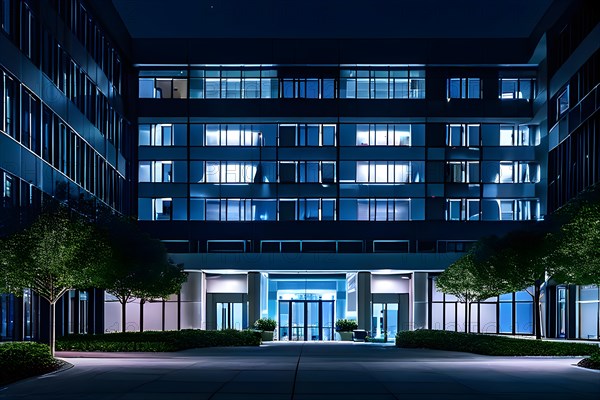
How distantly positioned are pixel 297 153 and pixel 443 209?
1132cm

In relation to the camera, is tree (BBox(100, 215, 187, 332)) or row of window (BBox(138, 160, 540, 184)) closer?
tree (BBox(100, 215, 187, 332))

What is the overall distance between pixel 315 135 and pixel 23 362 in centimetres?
4972

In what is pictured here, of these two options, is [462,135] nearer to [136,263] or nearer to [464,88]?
[464,88]

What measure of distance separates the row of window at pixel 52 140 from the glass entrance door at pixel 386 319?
894 inches

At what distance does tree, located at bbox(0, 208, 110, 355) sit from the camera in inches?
1225

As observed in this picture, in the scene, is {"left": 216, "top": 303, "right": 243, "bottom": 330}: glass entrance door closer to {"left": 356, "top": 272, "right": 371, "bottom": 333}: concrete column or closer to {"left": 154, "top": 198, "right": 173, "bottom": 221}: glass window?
{"left": 154, "top": 198, "right": 173, "bottom": 221}: glass window

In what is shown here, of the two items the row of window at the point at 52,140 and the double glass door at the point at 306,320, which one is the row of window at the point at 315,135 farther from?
the double glass door at the point at 306,320

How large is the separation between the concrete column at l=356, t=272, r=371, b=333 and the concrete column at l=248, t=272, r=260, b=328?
7155 millimetres

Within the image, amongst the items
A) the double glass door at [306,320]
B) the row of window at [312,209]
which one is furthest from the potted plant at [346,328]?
the row of window at [312,209]

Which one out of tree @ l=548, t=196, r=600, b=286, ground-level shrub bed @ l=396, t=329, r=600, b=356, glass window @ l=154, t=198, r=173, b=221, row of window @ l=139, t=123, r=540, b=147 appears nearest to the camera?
tree @ l=548, t=196, r=600, b=286

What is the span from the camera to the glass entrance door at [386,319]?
7244 cm

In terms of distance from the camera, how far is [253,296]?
7025cm

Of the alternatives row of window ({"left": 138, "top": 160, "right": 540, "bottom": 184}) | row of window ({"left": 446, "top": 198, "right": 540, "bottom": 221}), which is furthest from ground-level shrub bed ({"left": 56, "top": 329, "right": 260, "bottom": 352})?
row of window ({"left": 446, "top": 198, "right": 540, "bottom": 221})

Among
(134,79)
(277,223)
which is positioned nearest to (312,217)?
(277,223)
